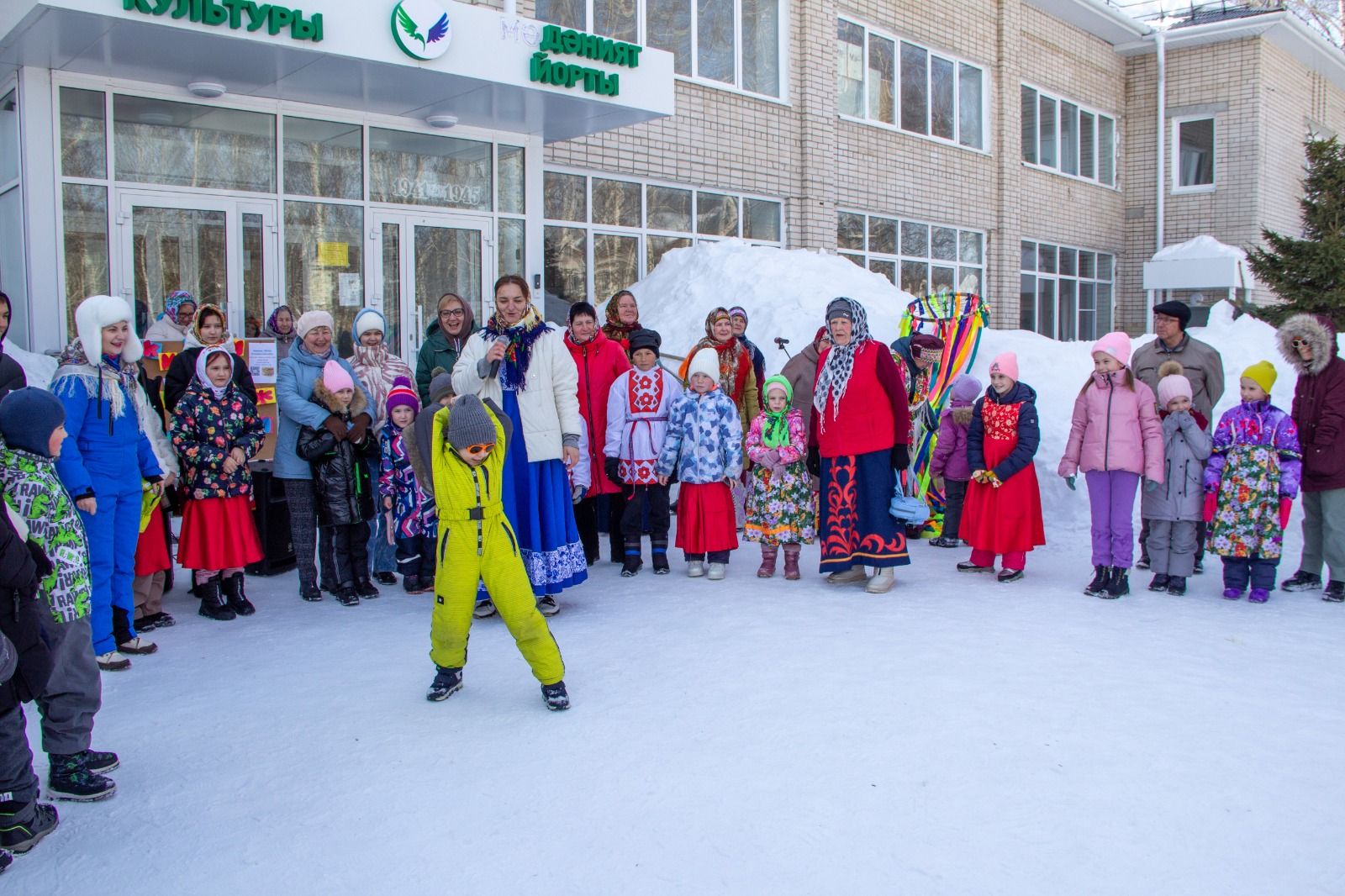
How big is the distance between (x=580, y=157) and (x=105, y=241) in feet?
18.7

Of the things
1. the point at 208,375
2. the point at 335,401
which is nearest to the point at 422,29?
the point at 335,401

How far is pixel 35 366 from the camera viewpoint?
7738 mm

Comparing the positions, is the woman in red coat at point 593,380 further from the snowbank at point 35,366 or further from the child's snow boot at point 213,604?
the snowbank at point 35,366

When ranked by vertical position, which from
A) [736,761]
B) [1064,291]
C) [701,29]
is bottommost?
[736,761]

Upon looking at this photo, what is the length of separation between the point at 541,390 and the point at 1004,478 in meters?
2.95

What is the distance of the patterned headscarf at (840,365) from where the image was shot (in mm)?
6570

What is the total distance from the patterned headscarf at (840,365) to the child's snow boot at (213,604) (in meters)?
3.59

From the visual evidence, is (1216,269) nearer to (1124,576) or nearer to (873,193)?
(873,193)

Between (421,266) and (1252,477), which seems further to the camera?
(421,266)

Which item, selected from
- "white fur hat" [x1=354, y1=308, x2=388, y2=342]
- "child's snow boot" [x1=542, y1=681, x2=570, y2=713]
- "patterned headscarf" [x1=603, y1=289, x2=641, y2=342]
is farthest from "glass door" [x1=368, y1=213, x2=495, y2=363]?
"child's snow boot" [x1=542, y1=681, x2=570, y2=713]

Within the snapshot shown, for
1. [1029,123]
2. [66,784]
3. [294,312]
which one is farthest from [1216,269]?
[66,784]

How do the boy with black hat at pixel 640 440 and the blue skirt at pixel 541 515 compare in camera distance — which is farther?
the boy with black hat at pixel 640 440

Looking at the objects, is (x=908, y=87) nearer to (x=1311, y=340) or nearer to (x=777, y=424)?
(x=1311, y=340)

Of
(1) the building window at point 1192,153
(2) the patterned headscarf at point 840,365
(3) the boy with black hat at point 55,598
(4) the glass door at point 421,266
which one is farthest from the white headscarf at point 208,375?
(1) the building window at point 1192,153
